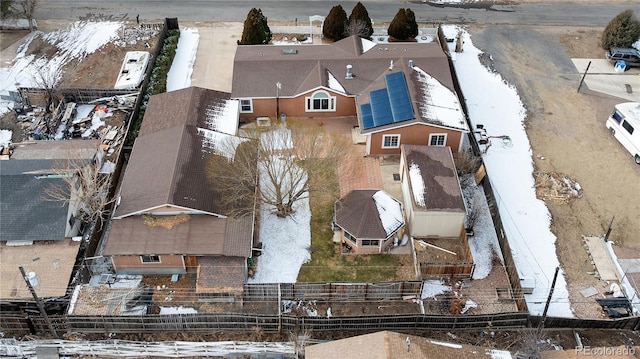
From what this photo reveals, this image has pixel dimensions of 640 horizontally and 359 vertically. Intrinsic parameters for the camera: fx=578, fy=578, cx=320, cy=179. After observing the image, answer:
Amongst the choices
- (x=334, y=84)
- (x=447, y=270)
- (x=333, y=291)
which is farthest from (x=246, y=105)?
(x=447, y=270)

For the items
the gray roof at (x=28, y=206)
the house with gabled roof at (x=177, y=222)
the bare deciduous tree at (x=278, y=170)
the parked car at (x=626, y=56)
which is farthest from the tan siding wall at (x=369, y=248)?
the parked car at (x=626, y=56)

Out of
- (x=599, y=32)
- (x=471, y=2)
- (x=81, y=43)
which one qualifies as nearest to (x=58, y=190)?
(x=81, y=43)

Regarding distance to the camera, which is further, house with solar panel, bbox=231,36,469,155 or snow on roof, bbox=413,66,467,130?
house with solar panel, bbox=231,36,469,155

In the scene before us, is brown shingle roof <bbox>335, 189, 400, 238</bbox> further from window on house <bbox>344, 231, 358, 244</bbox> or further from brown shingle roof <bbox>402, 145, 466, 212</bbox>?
brown shingle roof <bbox>402, 145, 466, 212</bbox>

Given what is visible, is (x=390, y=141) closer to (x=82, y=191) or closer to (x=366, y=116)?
(x=366, y=116)

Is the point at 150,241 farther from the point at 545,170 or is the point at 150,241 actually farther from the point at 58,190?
the point at 545,170

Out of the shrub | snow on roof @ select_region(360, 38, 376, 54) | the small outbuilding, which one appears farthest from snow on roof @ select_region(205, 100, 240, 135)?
snow on roof @ select_region(360, 38, 376, 54)

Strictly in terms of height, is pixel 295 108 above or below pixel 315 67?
below
